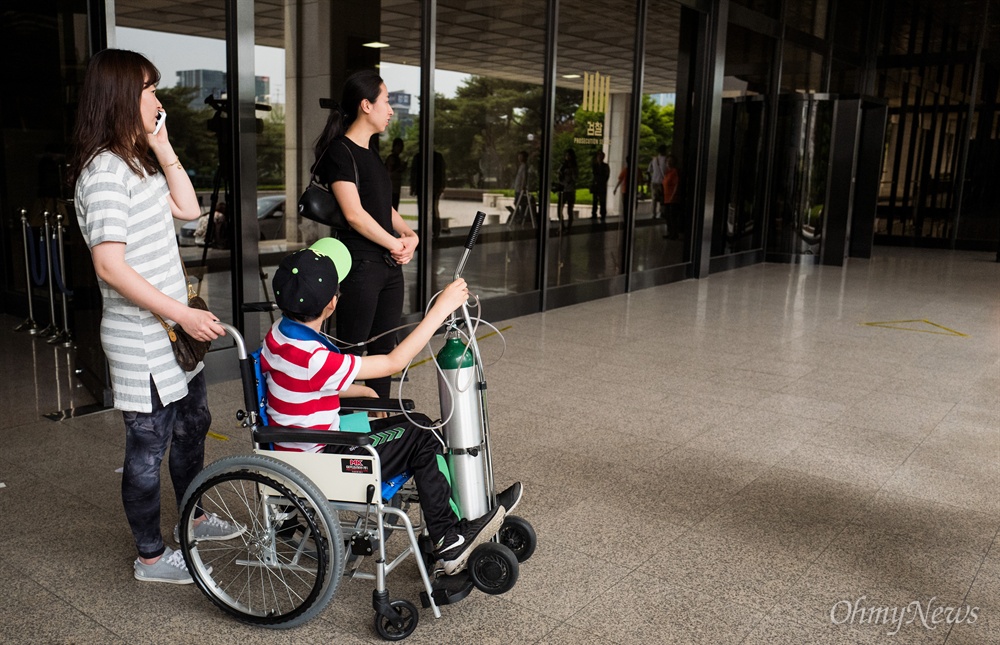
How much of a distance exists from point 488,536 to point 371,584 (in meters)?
0.48

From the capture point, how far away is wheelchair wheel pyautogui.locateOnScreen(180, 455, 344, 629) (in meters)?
2.29

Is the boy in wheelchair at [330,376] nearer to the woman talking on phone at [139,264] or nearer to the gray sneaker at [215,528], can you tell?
the woman talking on phone at [139,264]

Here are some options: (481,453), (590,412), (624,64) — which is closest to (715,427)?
(590,412)

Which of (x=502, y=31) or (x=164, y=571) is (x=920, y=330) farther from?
(x=164, y=571)

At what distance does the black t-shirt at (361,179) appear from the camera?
358cm

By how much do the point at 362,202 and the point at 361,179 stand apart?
103 millimetres

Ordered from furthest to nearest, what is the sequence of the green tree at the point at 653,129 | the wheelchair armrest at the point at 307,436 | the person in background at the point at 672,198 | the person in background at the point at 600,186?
the person in background at the point at 672,198, the green tree at the point at 653,129, the person in background at the point at 600,186, the wheelchair armrest at the point at 307,436

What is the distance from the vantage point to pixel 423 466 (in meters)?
2.47

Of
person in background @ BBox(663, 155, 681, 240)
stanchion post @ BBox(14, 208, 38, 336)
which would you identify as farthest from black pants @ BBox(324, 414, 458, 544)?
person in background @ BBox(663, 155, 681, 240)

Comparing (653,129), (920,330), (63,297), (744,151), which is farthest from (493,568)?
(744,151)

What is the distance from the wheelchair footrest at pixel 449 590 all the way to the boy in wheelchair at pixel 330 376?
5 centimetres

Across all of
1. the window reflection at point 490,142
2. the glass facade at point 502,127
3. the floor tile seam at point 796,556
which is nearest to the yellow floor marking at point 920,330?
the glass facade at point 502,127

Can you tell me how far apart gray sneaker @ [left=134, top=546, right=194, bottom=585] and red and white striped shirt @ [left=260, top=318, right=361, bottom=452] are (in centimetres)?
64

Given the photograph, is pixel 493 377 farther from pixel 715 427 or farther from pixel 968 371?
pixel 968 371
